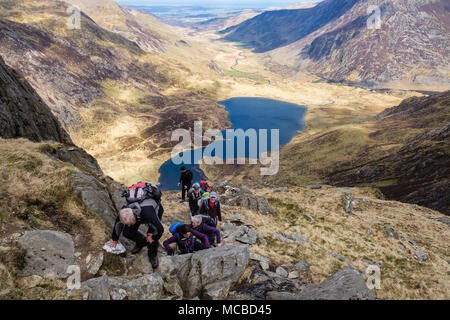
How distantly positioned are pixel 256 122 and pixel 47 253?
15205cm

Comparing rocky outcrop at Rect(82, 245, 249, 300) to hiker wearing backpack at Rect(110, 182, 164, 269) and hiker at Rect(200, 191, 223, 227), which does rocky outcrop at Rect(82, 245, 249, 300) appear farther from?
hiker at Rect(200, 191, 223, 227)

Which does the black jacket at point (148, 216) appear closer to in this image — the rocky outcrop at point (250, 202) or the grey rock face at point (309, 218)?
the rocky outcrop at point (250, 202)

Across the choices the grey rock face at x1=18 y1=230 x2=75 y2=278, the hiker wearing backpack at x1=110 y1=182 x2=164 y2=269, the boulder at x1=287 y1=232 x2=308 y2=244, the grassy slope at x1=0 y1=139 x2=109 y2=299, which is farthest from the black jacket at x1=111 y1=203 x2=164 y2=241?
the boulder at x1=287 y1=232 x2=308 y2=244

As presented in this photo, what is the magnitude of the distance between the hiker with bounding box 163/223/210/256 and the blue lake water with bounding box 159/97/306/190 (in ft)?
239

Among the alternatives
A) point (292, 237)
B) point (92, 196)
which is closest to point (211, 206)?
point (92, 196)

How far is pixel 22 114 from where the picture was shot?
23.9 m

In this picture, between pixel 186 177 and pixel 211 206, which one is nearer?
pixel 211 206

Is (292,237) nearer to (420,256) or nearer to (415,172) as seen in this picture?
(420,256)

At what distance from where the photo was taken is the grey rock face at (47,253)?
7.83 m

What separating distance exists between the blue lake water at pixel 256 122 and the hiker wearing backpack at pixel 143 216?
73.4 metres

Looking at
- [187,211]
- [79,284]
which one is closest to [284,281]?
[79,284]

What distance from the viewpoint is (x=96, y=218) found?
11023 mm

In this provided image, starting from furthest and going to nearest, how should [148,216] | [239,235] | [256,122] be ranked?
[256,122] < [239,235] < [148,216]

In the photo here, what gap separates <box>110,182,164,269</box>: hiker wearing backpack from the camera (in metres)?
8.82
